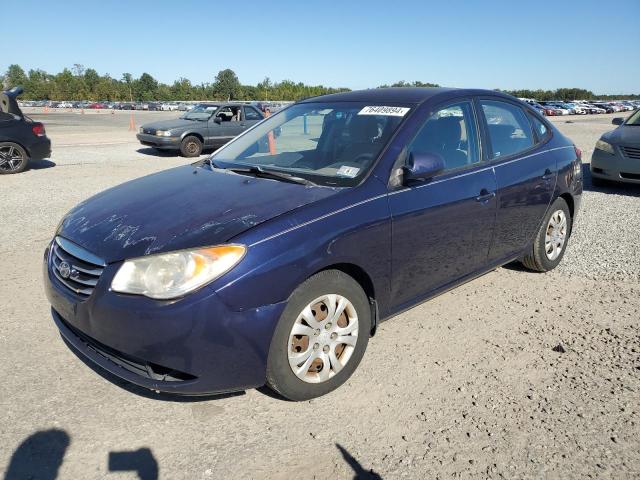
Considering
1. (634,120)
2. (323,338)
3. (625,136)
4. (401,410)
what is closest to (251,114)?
(634,120)

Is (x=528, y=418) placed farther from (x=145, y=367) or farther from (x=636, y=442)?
(x=145, y=367)

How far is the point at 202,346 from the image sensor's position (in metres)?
2.31

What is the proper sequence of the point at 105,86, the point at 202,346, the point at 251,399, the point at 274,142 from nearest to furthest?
1. the point at 202,346
2. the point at 251,399
3. the point at 274,142
4. the point at 105,86

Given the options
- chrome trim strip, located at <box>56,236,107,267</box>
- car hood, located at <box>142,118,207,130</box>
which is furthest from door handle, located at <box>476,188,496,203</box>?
car hood, located at <box>142,118,207,130</box>

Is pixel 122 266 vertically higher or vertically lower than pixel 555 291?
higher

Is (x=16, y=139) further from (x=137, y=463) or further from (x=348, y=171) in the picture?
(x=137, y=463)

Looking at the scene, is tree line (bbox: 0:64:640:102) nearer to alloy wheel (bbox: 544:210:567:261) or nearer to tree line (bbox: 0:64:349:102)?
tree line (bbox: 0:64:349:102)

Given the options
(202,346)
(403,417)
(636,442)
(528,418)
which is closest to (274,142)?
(202,346)

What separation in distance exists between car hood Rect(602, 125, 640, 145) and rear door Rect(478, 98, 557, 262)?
4.65 m

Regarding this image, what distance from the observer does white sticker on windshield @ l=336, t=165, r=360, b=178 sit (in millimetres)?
3044

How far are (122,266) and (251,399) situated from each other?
104 cm

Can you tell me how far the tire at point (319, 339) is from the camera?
8.25ft

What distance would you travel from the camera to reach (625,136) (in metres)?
8.23

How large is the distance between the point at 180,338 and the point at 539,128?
3803mm
